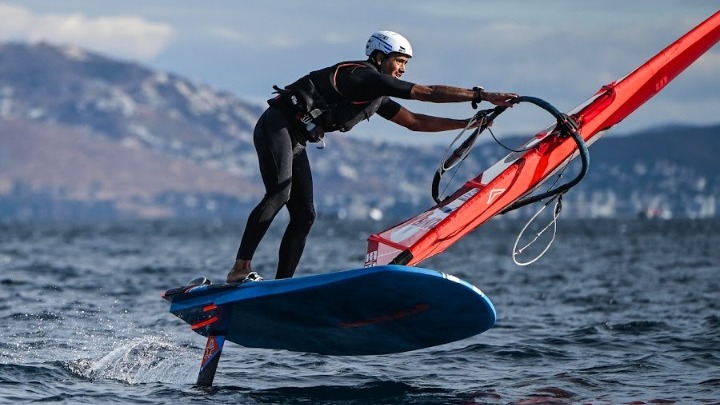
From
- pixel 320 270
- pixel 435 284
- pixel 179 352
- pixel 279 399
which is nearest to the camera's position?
pixel 435 284

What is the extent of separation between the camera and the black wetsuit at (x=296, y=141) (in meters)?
10.7

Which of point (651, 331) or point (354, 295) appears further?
point (651, 331)

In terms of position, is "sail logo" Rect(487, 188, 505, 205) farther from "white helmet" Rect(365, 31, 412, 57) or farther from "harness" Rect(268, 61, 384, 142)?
"white helmet" Rect(365, 31, 412, 57)

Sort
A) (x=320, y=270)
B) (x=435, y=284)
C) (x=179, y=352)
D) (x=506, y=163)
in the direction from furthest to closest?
(x=320, y=270) → (x=179, y=352) → (x=506, y=163) → (x=435, y=284)

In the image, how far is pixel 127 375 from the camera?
11.9 metres

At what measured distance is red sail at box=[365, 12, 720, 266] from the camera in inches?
433

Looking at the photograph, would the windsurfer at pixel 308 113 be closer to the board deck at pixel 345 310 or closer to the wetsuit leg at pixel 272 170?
the wetsuit leg at pixel 272 170

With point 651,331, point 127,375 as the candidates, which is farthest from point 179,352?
point 651,331

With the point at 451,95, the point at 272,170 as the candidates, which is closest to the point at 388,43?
the point at 451,95

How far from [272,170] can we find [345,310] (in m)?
1.40

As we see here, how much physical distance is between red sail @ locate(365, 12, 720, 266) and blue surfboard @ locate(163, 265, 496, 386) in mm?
507

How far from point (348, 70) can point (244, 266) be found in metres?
1.99

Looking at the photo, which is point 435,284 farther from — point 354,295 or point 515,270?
point 515,270

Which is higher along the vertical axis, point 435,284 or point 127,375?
point 435,284
